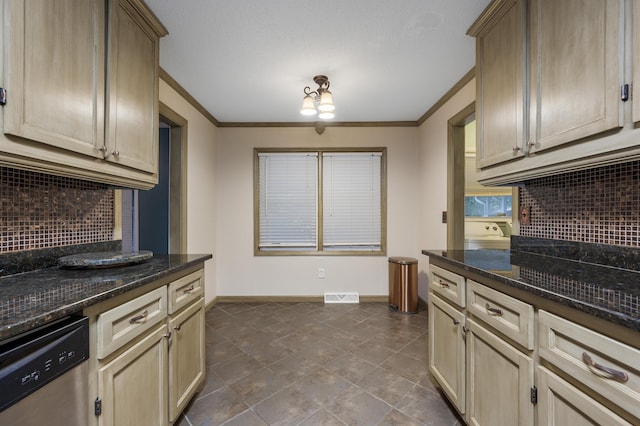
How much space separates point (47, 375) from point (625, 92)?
2104 mm

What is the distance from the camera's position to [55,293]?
983 millimetres

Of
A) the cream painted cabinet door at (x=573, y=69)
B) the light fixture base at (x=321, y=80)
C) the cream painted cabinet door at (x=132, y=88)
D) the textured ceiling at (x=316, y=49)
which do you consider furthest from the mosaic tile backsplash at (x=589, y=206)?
the cream painted cabinet door at (x=132, y=88)

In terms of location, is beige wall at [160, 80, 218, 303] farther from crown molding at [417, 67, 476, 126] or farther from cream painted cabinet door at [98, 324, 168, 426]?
crown molding at [417, 67, 476, 126]

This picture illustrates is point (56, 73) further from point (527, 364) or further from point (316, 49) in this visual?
point (527, 364)

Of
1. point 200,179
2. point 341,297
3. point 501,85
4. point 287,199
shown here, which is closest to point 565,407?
point 501,85

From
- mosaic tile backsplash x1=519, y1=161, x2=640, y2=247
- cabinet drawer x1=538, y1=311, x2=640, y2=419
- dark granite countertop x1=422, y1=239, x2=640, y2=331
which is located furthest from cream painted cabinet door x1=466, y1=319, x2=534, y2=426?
mosaic tile backsplash x1=519, y1=161, x2=640, y2=247

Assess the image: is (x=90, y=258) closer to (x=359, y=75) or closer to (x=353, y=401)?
(x=353, y=401)

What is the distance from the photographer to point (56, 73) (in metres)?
1.11

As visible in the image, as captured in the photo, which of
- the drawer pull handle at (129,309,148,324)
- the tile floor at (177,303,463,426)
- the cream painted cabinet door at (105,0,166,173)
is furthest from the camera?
the tile floor at (177,303,463,426)

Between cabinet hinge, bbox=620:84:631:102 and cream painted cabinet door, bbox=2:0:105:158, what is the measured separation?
2157mm

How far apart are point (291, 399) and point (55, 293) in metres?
1.47

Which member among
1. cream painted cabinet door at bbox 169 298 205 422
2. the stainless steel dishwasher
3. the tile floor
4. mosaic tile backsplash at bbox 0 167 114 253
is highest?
mosaic tile backsplash at bbox 0 167 114 253

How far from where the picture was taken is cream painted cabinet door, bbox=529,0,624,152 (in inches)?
39.9

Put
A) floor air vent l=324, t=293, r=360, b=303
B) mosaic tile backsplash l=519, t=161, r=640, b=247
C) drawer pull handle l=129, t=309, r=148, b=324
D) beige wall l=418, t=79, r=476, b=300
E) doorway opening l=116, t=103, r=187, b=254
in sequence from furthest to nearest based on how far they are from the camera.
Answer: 1. floor air vent l=324, t=293, r=360, b=303
2. beige wall l=418, t=79, r=476, b=300
3. doorway opening l=116, t=103, r=187, b=254
4. mosaic tile backsplash l=519, t=161, r=640, b=247
5. drawer pull handle l=129, t=309, r=148, b=324
